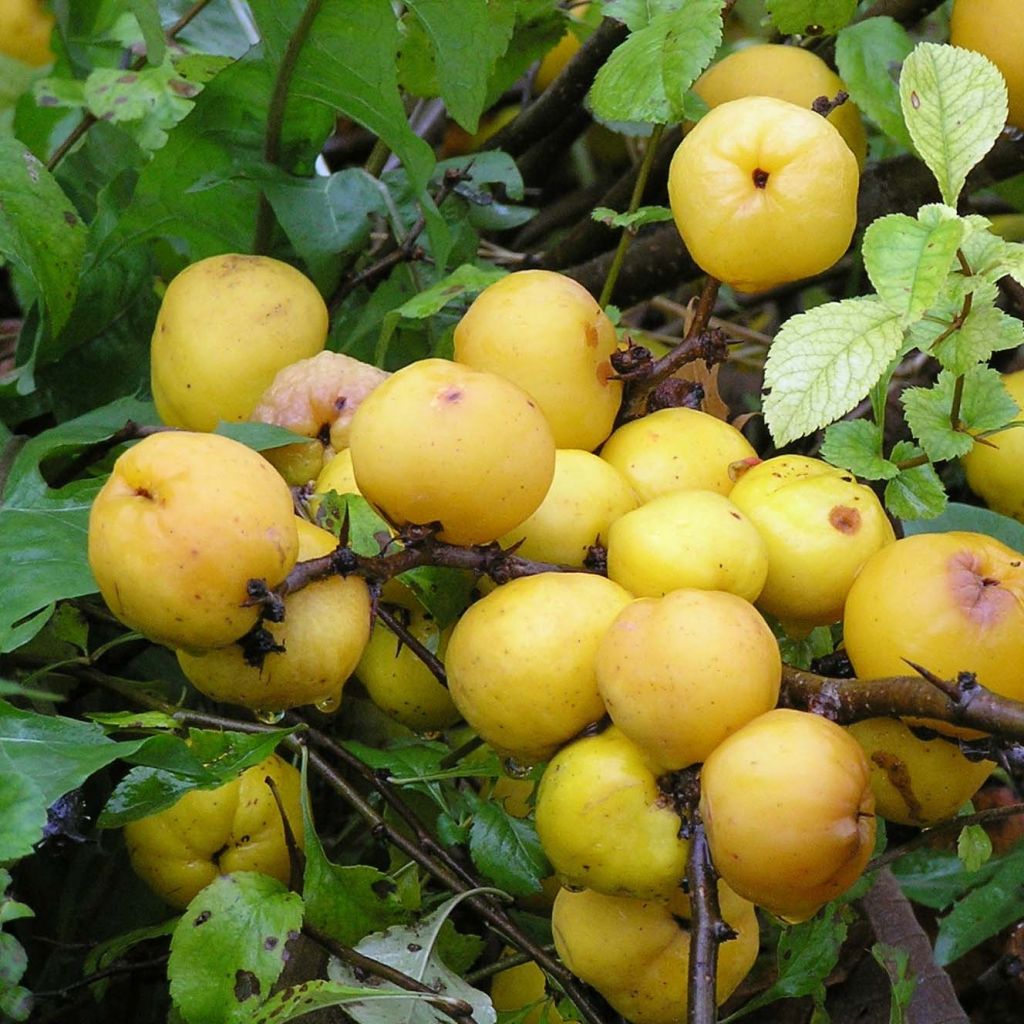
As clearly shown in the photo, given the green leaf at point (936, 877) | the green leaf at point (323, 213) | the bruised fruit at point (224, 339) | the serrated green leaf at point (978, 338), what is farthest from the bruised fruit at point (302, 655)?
the green leaf at point (936, 877)

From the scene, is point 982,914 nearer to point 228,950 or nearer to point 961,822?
point 961,822

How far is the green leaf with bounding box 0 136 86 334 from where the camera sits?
1.32m

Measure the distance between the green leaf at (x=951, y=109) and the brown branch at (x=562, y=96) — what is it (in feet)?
2.37

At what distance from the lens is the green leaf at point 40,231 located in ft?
4.33

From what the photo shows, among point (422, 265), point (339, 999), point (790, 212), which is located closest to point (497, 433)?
point (790, 212)

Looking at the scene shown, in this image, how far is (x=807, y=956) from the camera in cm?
118

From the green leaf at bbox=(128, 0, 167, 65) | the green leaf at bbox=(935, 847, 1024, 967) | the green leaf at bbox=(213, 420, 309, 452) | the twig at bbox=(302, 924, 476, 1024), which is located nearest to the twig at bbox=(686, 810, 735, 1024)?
the twig at bbox=(302, 924, 476, 1024)

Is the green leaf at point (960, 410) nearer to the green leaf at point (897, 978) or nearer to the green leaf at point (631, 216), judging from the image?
the green leaf at point (631, 216)

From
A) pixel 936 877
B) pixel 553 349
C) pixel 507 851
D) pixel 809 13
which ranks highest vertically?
pixel 809 13

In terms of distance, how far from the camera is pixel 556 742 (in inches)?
37.9

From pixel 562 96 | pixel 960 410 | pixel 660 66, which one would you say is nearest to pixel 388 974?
pixel 960 410

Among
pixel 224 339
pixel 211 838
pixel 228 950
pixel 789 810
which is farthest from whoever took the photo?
pixel 224 339

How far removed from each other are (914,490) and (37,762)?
0.71 metres

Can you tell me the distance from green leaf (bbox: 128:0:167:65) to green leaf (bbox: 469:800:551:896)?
2.66 feet
